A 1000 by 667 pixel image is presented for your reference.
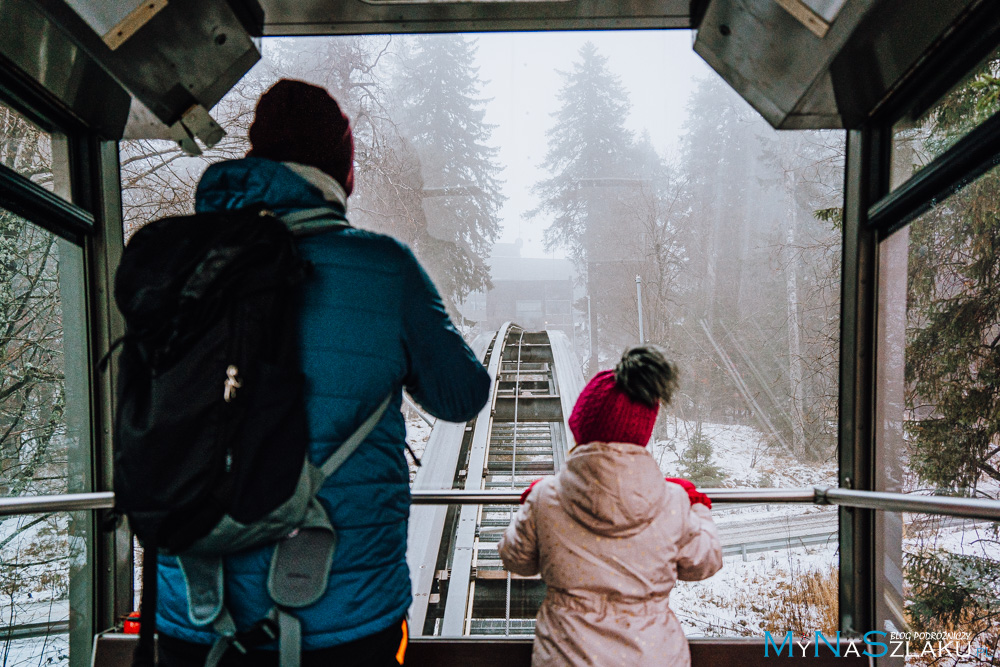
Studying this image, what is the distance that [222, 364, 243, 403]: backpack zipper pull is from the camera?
0.92 m

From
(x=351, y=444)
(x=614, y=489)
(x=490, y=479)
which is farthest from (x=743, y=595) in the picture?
(x=351, y=444)

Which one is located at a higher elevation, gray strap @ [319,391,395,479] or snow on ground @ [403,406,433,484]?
gray strap @ [319,391,395,479]

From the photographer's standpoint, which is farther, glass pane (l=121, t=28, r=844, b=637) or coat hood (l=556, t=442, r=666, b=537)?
glass pane (l=121, t=28, r=844, b=637)

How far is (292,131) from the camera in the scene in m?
1.15

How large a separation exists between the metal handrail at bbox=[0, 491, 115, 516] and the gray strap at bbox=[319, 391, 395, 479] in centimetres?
88

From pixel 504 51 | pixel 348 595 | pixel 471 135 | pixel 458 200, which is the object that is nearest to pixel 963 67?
pixel 504 51

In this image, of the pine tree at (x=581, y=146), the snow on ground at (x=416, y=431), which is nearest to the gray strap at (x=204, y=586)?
the pine tree at (x=581, y=146)

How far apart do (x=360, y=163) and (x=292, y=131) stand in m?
3.93

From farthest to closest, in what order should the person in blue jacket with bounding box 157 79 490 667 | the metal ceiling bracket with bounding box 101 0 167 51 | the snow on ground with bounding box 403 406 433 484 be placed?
the snow on ground with bounding box 403 406 433 484
the metal ceiling bracket with bounding box 101 0 167 51
the person in blue jacket with bounding box 157 79 490 667

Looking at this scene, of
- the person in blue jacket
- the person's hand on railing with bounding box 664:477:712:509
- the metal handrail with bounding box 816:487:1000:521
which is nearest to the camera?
the person in blue jacket

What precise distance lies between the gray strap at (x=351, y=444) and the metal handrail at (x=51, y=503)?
883 mm

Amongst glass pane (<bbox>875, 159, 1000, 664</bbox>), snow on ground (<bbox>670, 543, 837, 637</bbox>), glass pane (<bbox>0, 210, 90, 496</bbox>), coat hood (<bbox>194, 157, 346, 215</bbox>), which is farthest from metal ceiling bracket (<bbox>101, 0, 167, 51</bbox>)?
snow on ground (<bbox>670, 543, 837, 637</bbox>)

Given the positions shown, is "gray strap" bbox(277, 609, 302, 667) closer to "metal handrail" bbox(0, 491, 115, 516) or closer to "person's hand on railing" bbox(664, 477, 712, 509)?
"metal handrail" bbox(0, 491, 115, 516)

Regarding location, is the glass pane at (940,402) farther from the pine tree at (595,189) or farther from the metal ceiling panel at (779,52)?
the pine tree at (595,189)
